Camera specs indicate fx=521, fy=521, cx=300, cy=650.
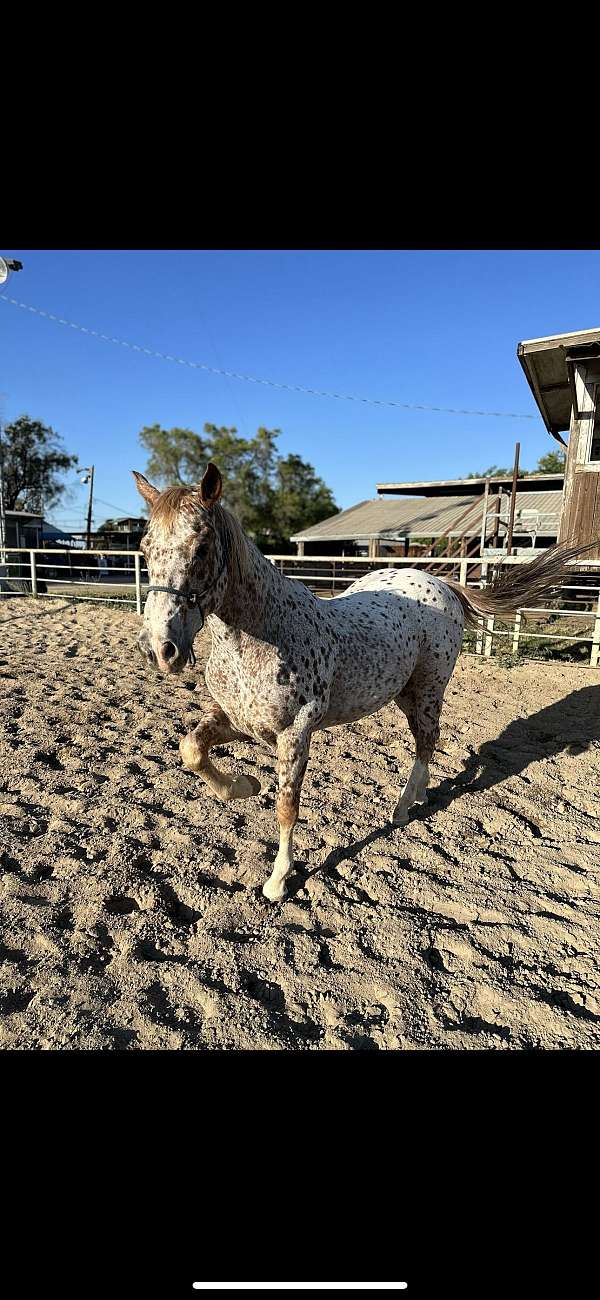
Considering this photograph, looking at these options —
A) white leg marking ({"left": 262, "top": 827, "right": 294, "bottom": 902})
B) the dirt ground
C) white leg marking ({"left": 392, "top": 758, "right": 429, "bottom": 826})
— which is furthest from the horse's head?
white leg marking ({"left": 392, "top": 758, "right": 429, "bottom": 826})

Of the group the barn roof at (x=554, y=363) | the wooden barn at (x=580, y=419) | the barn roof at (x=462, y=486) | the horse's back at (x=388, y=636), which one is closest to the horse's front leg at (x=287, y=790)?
the horse's back at (x=388, y=636)

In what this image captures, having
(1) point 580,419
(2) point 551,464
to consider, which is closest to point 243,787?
(1) point 580,419

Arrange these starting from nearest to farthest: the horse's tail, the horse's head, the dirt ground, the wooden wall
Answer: the horse's head < the dirt ground < the horse's tail < the wooden wall

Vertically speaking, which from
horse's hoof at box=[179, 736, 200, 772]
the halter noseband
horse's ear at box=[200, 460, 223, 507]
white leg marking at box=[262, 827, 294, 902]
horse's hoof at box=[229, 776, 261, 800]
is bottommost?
white leg marking at box=[262, 827, 294, 902]

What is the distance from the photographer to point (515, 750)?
4.06 metres

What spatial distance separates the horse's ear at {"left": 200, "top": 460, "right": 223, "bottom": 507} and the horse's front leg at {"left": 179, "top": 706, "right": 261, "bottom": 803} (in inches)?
37.2

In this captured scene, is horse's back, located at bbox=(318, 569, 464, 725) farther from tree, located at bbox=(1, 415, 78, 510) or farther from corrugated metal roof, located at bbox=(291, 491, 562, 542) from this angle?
tree, located at bbox=(1, 415, 78, 510)

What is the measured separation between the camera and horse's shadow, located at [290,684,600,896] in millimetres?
2733

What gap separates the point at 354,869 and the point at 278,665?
1139 mm

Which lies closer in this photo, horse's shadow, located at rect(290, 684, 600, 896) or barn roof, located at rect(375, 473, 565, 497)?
horse's shadow, located at rect(290, 684, 600, 896)

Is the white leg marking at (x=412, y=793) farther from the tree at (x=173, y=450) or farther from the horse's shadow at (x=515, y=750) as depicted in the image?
A: the tree at (x=173, y=450)
